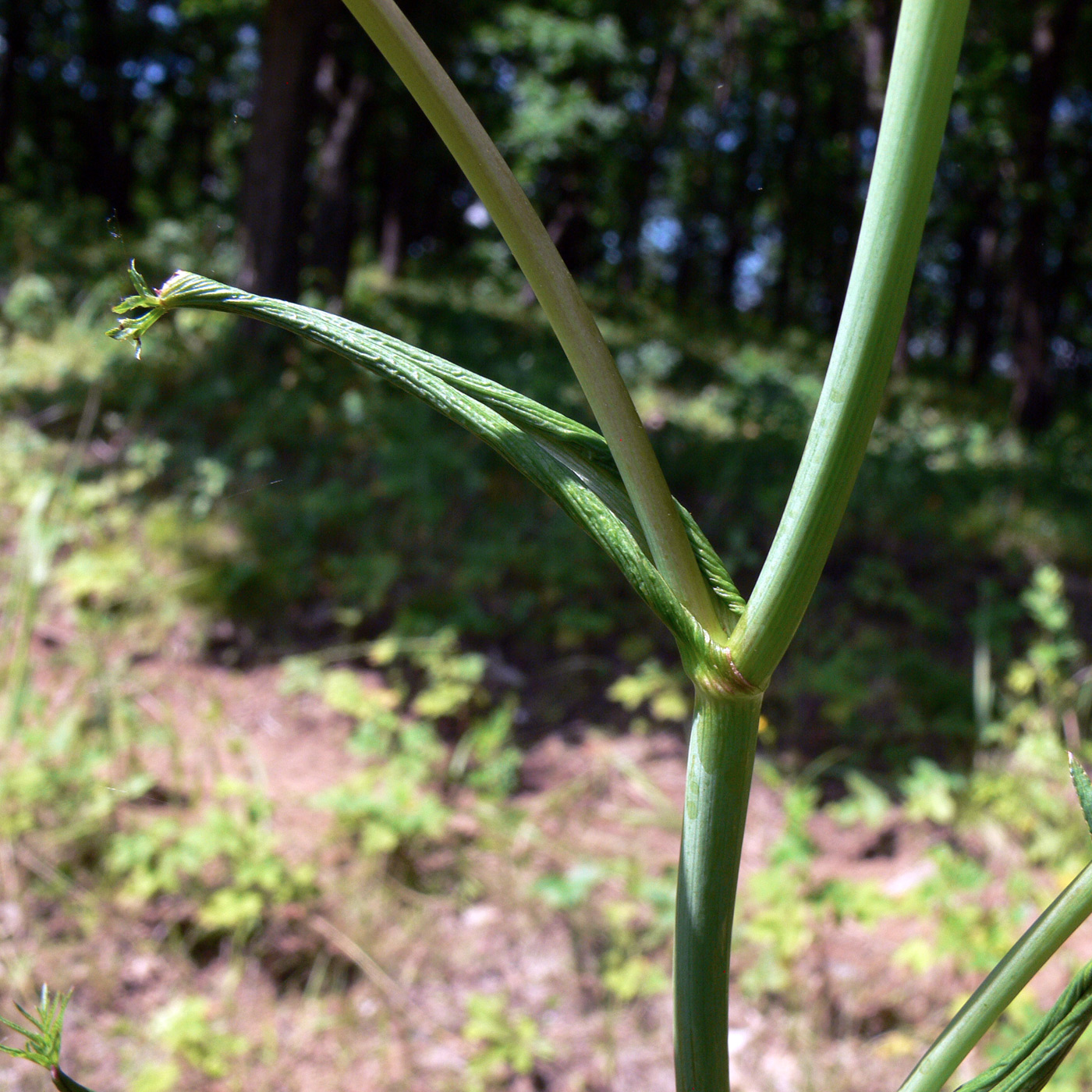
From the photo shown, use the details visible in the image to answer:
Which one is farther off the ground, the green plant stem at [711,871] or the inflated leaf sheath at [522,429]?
the inflated leaf sheath at [522,429]

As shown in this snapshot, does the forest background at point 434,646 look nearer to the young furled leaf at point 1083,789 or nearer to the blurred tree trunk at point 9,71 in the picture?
the young furled leaf at point 1083,789

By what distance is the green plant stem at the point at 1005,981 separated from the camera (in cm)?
45

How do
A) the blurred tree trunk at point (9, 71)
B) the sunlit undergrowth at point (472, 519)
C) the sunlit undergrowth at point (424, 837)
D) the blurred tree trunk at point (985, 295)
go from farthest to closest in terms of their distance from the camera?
1. the blurred tree trunk at point (985, 295)
2. the blurred tree trunk at point (9, 71)
3. the sunlit undergrowth at point (472, 519)
4. the sunlit undergrowth at point (424, 837)

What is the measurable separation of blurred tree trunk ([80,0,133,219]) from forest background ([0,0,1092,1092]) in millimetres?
8974

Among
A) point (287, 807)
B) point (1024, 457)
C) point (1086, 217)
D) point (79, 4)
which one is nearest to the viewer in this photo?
point (287, 807)

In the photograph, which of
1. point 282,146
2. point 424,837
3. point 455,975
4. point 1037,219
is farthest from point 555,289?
point 1037,219

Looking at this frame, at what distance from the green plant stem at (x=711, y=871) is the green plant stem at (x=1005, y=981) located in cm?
10

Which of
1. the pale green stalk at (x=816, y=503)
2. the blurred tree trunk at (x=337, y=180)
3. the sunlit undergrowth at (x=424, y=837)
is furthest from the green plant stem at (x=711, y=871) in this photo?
the blurred tree trunk at (x=337, y=180)

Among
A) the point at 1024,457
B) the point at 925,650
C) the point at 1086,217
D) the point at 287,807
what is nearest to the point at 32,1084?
the point at 287,807

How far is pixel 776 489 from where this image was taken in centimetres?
420

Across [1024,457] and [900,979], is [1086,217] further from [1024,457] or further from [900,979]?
[900,979]

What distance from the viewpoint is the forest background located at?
2.29 m

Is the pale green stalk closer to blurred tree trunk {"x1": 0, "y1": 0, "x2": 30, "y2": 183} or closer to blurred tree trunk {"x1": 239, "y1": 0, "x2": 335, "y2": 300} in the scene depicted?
blurred tree trunk {"x1": 239, "y1": 0, "x2": 335, "y2": 300}

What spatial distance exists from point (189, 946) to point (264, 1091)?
482 millimetres
